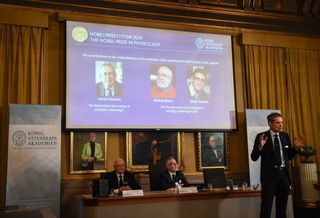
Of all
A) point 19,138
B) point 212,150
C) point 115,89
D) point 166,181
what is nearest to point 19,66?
point 19,138

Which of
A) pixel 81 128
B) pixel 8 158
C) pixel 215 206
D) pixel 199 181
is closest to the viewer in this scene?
pixel 215 206

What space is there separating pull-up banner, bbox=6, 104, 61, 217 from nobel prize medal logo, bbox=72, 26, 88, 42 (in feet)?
4.14

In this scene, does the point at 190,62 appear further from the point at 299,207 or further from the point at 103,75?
the point at 299,207

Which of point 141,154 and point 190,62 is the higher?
point 190,62

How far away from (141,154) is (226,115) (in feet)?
5.68

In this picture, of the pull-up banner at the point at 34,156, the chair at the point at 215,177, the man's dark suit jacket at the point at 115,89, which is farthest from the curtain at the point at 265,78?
the pull-up banner at the point at 34,156

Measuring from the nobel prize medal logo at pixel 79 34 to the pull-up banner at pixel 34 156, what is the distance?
49.7 inches

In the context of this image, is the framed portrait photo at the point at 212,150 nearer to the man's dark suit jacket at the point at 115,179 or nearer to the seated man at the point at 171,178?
the seated man at the point at 171,178

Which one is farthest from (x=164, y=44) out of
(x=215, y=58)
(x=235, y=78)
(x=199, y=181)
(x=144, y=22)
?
(x=199, y=181)

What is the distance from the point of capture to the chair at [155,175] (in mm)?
5754

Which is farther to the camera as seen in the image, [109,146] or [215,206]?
[109,146]

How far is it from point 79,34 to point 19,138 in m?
1.96

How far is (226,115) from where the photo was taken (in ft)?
23.7

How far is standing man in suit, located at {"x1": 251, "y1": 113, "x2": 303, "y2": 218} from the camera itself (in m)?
4.39
